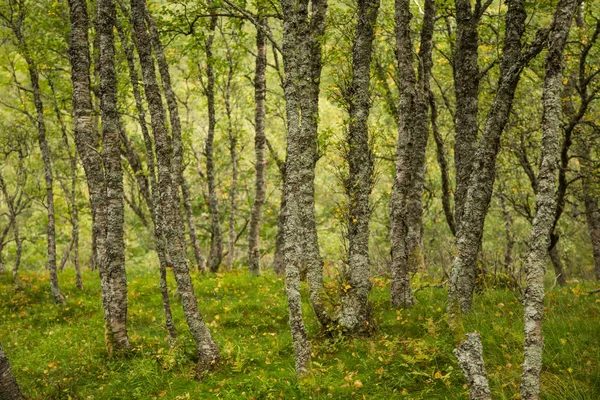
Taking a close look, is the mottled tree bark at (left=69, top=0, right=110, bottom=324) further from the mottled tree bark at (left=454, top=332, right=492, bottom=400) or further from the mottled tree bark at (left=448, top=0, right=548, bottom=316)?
the mottled tree bark at (left=454, top=332, right=492, bottom=400)

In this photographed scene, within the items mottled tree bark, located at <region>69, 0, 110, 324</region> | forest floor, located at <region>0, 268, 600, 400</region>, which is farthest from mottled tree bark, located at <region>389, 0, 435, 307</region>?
mottled tree bark, located at <region>69, 0, 110, 324</region>

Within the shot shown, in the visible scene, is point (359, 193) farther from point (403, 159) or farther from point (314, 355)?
point (314, 355)

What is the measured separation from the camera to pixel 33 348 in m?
11.3

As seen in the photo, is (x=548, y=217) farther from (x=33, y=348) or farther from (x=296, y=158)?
(x=33, y=348)

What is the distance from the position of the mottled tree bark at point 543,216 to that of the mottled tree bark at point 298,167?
3855 millimetres

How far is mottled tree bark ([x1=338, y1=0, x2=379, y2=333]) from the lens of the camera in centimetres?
922

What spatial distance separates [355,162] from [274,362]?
184 inches

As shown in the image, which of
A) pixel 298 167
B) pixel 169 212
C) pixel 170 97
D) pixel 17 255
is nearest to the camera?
pixel 298 167

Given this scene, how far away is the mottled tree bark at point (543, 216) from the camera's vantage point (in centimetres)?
524

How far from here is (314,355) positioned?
8.80 meters

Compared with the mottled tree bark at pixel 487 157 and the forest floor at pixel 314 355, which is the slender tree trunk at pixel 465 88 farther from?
the forest floor at pixel 314 355

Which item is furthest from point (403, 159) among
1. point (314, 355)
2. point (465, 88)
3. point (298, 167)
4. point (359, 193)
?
point (314, 355)

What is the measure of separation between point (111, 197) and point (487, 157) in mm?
8492

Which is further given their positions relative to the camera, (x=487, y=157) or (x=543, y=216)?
(x=487, y=157)
